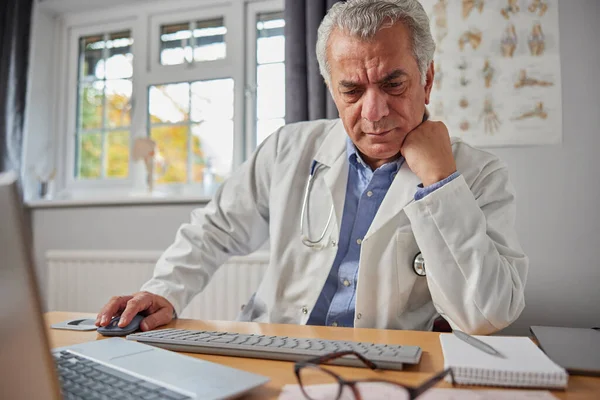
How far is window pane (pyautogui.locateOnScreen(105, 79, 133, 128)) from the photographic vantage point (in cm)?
260

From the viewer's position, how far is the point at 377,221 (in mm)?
1067

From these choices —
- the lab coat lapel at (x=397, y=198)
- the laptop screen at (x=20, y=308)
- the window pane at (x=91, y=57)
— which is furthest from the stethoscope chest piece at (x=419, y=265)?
the window pane at (x=91, y=57)

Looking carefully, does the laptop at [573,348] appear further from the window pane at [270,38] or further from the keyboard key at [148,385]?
the window pane at [270,38]

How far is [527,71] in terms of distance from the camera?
1612 millimetres

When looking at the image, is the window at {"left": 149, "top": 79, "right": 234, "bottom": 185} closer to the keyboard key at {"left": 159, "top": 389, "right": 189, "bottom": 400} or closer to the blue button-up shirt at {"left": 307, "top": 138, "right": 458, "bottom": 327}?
the blue button-up shirt at {"left": 307, "top": 138, "right": 458, "bottom": 327}

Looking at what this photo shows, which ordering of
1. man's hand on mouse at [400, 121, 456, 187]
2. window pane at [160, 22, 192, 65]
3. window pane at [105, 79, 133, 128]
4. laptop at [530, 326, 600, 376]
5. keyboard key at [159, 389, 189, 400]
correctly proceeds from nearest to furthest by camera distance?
keyboard key at [159, 389, 189, 400] < laptop at [530, 326, 600, 376] < man's hand on mouse at [400, 121, 456, 187] < window pane at [160, 22, 192, 65] < window pane at [105, 79, 133, 128]

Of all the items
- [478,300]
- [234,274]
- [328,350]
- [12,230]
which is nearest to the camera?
[12,230]

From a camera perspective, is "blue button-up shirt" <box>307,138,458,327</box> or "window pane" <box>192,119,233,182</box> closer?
"blue button-up shirt" <box>307,138,458,327</box>

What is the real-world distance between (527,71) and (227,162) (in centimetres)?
140

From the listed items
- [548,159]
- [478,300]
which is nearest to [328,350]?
[478,300]

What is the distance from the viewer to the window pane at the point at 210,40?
7.97 ft

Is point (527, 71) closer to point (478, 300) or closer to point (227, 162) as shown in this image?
point (478, 300)

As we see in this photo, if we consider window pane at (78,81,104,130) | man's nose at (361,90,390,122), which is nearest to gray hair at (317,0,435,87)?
man's nose at (361,90,390,122)

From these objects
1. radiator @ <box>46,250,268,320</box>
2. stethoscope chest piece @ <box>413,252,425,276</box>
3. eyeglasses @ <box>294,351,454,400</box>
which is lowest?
radiator @ <box>46,250,268,320</box>
